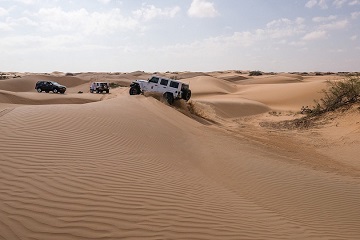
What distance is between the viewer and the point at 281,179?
8250mm

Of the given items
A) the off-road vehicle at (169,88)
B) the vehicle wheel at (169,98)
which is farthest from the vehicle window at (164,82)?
the vehicle wheel at (169,98)

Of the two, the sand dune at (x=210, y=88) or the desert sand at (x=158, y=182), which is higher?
the sand dune at (x=210, y=88)

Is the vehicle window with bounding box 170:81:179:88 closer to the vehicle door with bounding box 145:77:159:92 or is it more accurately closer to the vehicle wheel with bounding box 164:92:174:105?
the vehicle wheel with bounding box 164:92:174:105

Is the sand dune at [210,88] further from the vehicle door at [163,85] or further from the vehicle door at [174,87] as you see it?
the vehicle door at [174,87]

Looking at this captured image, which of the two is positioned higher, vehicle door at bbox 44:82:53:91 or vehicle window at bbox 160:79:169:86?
vehicle window at bbox 160:79:169:86

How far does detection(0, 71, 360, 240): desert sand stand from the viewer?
4352 millimetres

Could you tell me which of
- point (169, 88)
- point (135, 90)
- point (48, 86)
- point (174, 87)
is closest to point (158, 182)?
point (174, 87)

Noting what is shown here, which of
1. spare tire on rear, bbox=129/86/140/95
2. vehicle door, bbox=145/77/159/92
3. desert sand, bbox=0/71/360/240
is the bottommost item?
desert sand, bbox=0/71/360/240

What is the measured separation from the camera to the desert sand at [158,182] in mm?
4352

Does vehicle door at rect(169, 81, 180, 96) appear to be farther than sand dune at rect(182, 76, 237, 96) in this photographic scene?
No

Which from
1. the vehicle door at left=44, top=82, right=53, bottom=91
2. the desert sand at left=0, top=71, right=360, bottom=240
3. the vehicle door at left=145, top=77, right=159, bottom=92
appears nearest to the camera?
the desert sand at left=0, top=71, right=360, bottom=240

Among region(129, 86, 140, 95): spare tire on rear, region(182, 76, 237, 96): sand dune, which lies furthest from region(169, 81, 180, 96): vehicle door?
region(182, 76, 237, 96): sand dune

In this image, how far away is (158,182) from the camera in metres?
6.18

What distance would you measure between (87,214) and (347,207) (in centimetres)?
535
